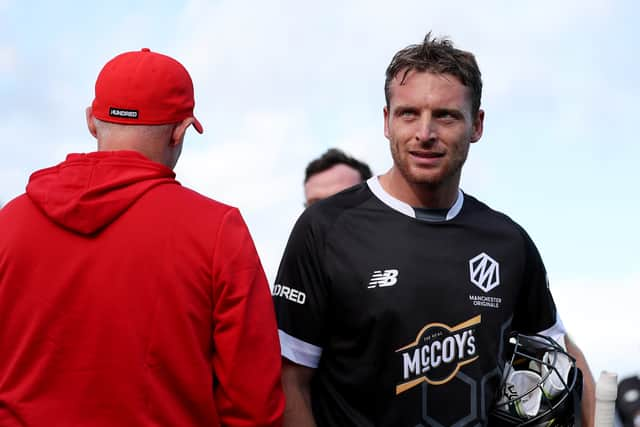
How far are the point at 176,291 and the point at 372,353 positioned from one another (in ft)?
3.28

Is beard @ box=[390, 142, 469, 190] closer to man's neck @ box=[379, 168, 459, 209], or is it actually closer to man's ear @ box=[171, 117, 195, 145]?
man's neck @ box=[379, 168, 459, 209]

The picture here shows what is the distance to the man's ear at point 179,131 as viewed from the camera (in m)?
3.22

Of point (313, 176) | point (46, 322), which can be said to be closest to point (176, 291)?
point (46, 322)

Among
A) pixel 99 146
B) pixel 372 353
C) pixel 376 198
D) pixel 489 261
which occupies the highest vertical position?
pixel 99 146

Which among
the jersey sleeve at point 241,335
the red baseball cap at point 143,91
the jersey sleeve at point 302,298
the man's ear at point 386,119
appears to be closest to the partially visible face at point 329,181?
the man's ear at point 386,119

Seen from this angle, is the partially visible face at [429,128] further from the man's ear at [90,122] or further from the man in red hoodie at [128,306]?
the man's ear at [90,122]

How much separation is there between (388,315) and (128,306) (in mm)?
1140

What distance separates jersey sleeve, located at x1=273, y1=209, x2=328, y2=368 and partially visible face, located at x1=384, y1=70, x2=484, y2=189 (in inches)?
19.5

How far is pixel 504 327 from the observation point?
385 cm

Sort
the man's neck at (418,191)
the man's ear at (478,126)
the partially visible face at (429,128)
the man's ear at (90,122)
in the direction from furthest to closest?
the man's ear at (478,126) < the man's neck at (418,191) < the partially visible face at (429,128) < the man's ear at (90,122)

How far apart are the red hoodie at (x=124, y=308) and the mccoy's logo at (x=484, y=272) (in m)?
1.18

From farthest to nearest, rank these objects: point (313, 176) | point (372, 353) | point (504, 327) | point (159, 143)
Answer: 1. point (313, 176)
2. point (504, 327)
3. point (372, 353)
4. point (159, 143)

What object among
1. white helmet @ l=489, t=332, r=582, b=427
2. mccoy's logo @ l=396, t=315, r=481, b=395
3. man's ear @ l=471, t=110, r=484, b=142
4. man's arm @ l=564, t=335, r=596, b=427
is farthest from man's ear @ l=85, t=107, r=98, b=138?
man's arm @ l=564, t=335, r=596, b=427

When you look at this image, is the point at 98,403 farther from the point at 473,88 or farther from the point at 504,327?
the point at 473,88
